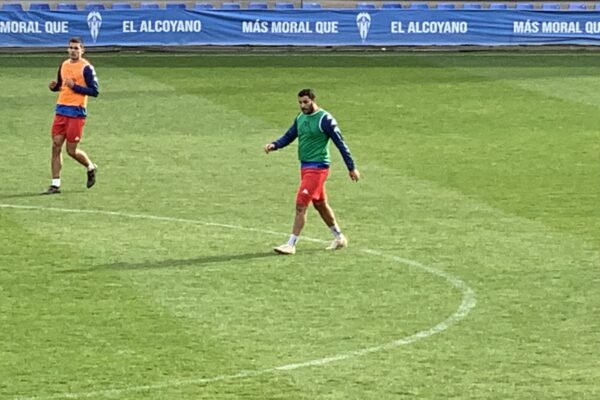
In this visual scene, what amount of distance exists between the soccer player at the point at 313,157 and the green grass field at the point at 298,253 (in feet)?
1.13

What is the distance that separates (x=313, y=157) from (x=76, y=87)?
18.5 ft

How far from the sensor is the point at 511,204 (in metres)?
25.2

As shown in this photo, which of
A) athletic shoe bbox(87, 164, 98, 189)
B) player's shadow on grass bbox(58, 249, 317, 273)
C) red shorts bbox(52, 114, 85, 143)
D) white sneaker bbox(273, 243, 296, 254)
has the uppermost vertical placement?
red shorts bbox(52, 114, 85, 143)

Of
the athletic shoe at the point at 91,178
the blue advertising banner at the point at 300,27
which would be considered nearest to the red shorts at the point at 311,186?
the athletic shoe at the point at 91,178

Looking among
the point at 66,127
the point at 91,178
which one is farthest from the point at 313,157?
the point at 91,178

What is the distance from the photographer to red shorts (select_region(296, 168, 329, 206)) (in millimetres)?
21125

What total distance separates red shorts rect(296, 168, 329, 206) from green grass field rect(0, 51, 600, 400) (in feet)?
2.33

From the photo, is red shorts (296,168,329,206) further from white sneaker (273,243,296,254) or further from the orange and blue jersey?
the orange and blue jersey

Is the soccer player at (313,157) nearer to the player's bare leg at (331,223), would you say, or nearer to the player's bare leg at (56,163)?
the player's bare leg at (331,223)

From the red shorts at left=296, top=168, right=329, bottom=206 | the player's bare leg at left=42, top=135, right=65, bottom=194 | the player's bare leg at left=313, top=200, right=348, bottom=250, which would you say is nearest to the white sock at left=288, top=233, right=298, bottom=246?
the red shorts at left=296, top=168, right=329, bottom=206

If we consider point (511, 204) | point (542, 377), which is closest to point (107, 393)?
point (542, 377)

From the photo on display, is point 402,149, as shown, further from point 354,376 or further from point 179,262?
point 354,376

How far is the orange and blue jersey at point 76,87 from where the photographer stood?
2561 cm

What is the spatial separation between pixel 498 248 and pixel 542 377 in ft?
21.3
